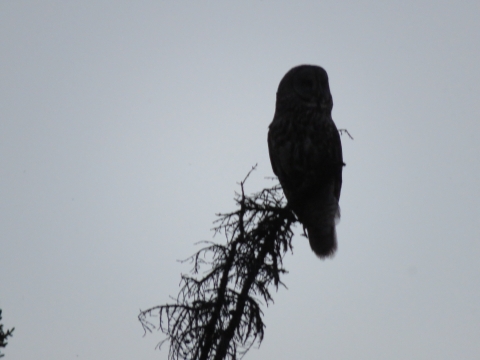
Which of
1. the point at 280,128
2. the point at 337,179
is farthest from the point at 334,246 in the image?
the point at 280,128

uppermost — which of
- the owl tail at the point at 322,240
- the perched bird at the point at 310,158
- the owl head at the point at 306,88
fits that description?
the owl head at the point at 306,88

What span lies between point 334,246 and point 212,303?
259 centimetres

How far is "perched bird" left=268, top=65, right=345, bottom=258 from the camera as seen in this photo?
558cm

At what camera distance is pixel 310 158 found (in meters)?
5.58

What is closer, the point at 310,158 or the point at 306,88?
the point at 310,158

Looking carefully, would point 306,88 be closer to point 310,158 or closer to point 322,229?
point 310,158

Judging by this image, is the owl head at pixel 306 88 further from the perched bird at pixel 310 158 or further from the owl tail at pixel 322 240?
the owl tail at pixel 322 240

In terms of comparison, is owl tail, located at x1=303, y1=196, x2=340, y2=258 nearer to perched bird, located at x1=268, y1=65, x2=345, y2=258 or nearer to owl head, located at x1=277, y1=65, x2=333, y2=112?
perched bird, located at x1=268, y1=65, x2=345, y2=258

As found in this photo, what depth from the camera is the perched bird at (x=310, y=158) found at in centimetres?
558

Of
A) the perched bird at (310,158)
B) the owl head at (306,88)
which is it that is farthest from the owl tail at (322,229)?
the owl head at (306,88)

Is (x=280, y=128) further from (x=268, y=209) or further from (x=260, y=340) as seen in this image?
(x=260, y=340)

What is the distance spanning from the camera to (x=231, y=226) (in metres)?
3.95

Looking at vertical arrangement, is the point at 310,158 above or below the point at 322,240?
above

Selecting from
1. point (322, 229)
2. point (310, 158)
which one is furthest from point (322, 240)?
point (310, 158)
